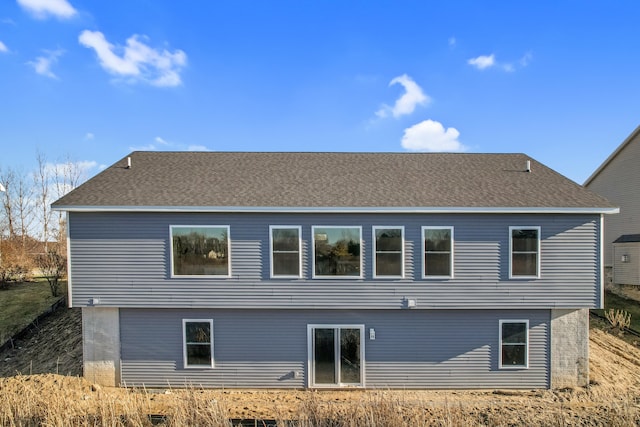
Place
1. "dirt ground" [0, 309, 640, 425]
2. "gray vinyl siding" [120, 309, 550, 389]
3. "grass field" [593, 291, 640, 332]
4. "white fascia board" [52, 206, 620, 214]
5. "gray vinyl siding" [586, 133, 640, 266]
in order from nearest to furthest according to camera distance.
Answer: "dirt ground" [0, 309, 640, 425] < "white fascia board" [52, 206, 620, 214] < "gray vinyl siding" [120, 309, 550, 389] < "grass field" [593, 291, 640, 332] < "gray vinyl siding" [586, 133, 640, 266]

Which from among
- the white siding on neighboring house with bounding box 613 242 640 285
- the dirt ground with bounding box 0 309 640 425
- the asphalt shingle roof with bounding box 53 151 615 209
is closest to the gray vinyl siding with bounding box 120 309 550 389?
the dirt ground with bounding box 0 309 640 425

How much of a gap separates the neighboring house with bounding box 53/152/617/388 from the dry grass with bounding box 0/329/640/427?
0.58m

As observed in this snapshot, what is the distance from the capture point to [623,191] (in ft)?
57.7

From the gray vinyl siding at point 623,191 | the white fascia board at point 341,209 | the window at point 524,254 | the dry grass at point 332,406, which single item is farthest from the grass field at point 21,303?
the gray vinyl siding at point 623,191

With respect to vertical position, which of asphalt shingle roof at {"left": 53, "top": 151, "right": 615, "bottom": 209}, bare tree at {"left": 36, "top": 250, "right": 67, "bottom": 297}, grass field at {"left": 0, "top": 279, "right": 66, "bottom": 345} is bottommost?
grass field at {"left": 0, "top": 279, "right": 66, "bottom": 345}

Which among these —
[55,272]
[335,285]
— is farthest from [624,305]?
[55,272]

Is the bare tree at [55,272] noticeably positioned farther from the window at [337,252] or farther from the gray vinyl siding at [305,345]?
the window at [337,252]

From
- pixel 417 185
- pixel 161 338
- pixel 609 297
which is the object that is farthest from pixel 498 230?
pixel 609 297

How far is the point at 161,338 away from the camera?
10125 mm

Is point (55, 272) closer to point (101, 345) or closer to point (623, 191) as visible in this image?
point (101, 345)

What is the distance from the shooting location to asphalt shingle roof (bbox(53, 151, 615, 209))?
9.77 metres

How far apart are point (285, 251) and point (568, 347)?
28.6 feet

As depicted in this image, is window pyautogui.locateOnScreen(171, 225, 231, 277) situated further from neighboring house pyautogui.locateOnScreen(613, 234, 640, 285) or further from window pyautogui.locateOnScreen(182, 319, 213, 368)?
neighboring house pyautogui.locateOnScreen(613, 234, 640, 285)

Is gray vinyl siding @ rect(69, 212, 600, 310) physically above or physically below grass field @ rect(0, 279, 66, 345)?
above
